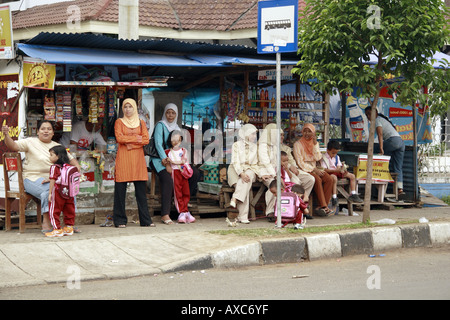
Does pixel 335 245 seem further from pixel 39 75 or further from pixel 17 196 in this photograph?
pixel 39 75

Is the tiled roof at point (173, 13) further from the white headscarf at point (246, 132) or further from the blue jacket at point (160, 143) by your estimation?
the blue jacket at point (160, 143)

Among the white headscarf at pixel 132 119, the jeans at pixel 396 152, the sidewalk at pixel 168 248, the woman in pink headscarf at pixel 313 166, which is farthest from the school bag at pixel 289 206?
the jeans at pixel 396 152

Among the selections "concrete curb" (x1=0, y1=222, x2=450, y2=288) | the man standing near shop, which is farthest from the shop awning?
the man standing near shop

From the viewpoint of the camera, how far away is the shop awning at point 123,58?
344 inches

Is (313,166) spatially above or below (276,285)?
above

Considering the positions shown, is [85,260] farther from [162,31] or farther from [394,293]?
[162,31]

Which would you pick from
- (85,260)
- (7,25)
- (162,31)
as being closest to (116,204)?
(85,260)

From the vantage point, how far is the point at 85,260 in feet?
24.3

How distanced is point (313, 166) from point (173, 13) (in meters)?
8.86

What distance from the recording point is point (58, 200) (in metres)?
8.51

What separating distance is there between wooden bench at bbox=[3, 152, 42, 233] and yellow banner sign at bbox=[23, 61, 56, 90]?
0.91m

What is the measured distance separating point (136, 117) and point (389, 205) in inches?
198

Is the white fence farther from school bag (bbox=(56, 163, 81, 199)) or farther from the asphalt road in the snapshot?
school bag (bbox=(56, 163, 81, 199))

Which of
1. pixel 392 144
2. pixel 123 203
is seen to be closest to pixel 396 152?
pixel 392 144
